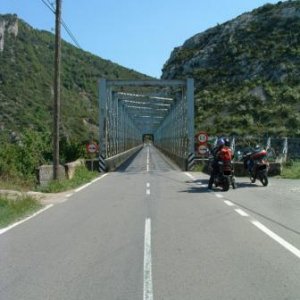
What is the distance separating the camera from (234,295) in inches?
245

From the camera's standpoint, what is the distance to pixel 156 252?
28.4 feet

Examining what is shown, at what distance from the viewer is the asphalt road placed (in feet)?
21.4

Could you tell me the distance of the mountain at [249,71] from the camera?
218 ft

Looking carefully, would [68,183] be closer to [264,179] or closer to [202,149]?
[264,179]

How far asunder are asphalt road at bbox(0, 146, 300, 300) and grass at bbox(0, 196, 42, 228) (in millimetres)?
428

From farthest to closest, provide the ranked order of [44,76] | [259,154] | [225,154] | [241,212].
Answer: [44,76] < [259,154] < [225,154] < [241,212]

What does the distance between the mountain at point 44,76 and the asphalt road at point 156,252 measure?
73.8 meters

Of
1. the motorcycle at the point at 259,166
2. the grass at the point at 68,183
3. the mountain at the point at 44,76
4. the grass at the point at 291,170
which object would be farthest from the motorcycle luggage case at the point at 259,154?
the mountain at the point at 44,76

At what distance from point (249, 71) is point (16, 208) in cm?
7233

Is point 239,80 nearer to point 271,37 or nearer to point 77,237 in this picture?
point 271,37

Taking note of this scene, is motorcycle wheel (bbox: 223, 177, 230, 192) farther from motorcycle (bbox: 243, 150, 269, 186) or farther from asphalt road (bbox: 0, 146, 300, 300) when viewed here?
asphalt road (bbox: 0, 146, 300, 300)

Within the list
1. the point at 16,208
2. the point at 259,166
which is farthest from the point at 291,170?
the point at 16,208

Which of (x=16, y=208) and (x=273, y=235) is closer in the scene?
(x=273, y=235)

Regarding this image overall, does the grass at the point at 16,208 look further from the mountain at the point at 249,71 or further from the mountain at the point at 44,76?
the mountain at the point at 44,76
